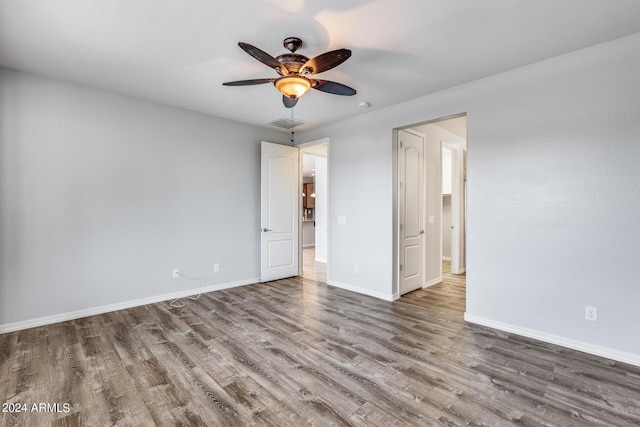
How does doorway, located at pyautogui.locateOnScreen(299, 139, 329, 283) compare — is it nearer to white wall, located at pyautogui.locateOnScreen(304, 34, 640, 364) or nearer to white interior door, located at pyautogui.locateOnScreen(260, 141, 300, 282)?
white interior door, located at pyautogui.locateOnScreen(260, 141, 300, 282)

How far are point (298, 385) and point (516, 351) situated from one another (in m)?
1.98

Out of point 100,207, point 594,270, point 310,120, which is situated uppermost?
point 310,120

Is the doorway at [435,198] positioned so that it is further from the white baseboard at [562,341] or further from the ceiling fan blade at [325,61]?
the ceiling fan blade at [325,61]

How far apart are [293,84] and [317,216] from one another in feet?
17.2

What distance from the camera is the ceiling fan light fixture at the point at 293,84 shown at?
7.99 ft

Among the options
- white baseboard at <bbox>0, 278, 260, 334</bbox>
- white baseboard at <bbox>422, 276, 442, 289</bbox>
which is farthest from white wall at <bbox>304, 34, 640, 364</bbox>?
white baseboard at <bbox>0, 278, 260, 334</bbox>

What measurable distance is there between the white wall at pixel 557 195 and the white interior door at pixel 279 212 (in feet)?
8.20

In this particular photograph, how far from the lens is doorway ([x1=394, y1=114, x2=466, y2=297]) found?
4199 mm

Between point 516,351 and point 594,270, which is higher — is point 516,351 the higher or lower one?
the lower one

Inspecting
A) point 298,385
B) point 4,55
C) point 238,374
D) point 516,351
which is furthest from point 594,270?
point 4,55

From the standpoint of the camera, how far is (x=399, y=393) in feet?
6.73

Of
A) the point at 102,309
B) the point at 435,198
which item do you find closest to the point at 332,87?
the point at 435,198

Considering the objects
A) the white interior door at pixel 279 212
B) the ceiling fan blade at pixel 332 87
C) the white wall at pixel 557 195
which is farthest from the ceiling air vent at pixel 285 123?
the ceiling fan blade at pixel 332 87

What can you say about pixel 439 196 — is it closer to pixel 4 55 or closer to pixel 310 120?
pixel 310 120
